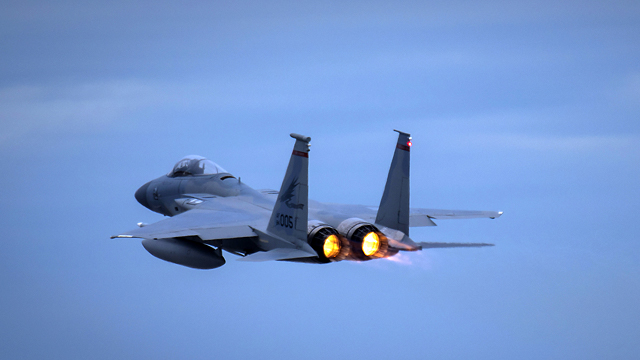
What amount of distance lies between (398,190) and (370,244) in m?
1.71

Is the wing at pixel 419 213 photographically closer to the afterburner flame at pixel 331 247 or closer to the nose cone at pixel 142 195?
the afterburner flame at pixel 331 247

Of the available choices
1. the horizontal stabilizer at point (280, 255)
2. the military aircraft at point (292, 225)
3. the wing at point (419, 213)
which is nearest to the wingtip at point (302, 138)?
the military aircraft at point (292, 225)

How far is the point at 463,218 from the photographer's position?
80.9 feet

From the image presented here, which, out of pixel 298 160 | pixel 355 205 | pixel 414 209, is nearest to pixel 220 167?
pixel 355 205

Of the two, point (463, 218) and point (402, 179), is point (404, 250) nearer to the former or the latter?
point (402, 179)

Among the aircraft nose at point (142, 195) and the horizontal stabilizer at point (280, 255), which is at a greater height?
the aircraft nose at point (142, 195)

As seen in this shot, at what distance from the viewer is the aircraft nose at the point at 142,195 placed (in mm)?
27812

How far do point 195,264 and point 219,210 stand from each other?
2.50 meters

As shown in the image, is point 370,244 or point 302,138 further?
point 370,244

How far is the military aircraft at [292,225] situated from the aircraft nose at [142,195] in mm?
2833

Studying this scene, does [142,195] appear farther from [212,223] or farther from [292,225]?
[292,225]

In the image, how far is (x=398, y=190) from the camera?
19906mm

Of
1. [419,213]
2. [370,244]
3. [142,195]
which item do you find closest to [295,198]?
[370,244]

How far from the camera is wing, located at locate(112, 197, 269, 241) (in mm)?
20703
